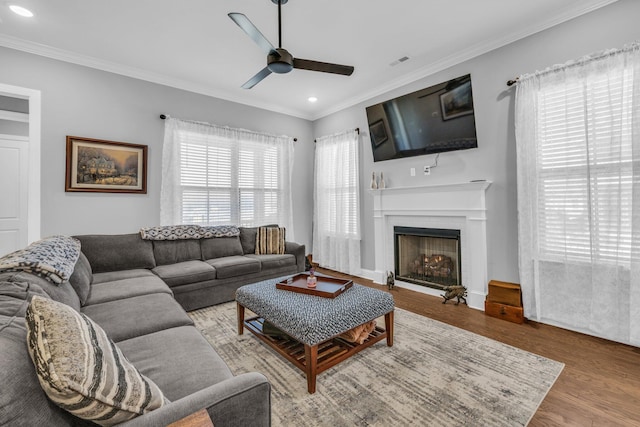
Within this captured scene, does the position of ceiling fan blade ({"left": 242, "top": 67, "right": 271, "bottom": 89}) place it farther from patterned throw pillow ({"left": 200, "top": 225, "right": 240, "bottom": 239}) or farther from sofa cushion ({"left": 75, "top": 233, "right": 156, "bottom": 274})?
sofa cushion ({"left": 75, "top": 233, "right": 156, "bottom": 274})

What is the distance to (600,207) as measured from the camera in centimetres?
234

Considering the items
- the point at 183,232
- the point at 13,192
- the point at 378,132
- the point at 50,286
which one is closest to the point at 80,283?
the point at 50,286

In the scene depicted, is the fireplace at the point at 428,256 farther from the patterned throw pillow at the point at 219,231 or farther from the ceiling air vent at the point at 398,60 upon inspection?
the patterned throw pillow at the point at 219,231

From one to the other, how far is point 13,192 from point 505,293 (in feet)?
21.0

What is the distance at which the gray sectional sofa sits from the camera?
71 cm

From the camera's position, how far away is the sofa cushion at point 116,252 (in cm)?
288

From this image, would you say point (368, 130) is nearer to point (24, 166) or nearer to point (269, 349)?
point (269, 349)

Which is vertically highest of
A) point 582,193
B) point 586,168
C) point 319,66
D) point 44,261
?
point 319,66

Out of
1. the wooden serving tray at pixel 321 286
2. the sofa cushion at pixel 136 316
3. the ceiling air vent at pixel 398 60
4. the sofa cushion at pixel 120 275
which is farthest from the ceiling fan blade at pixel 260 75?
the sofa cushion at pixel 120 275

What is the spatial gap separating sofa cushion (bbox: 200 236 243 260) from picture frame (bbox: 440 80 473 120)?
10.1ft

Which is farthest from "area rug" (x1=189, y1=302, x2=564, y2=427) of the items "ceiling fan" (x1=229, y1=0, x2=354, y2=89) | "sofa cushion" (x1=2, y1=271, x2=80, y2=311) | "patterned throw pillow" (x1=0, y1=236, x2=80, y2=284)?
"ceiling fan" (x1=229, y1=0, x2=354, y2=89)

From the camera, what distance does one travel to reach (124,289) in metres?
2.31

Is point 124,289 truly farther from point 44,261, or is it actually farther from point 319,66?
point 319,66

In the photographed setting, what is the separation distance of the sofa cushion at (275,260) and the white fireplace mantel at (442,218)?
1.27 meters
